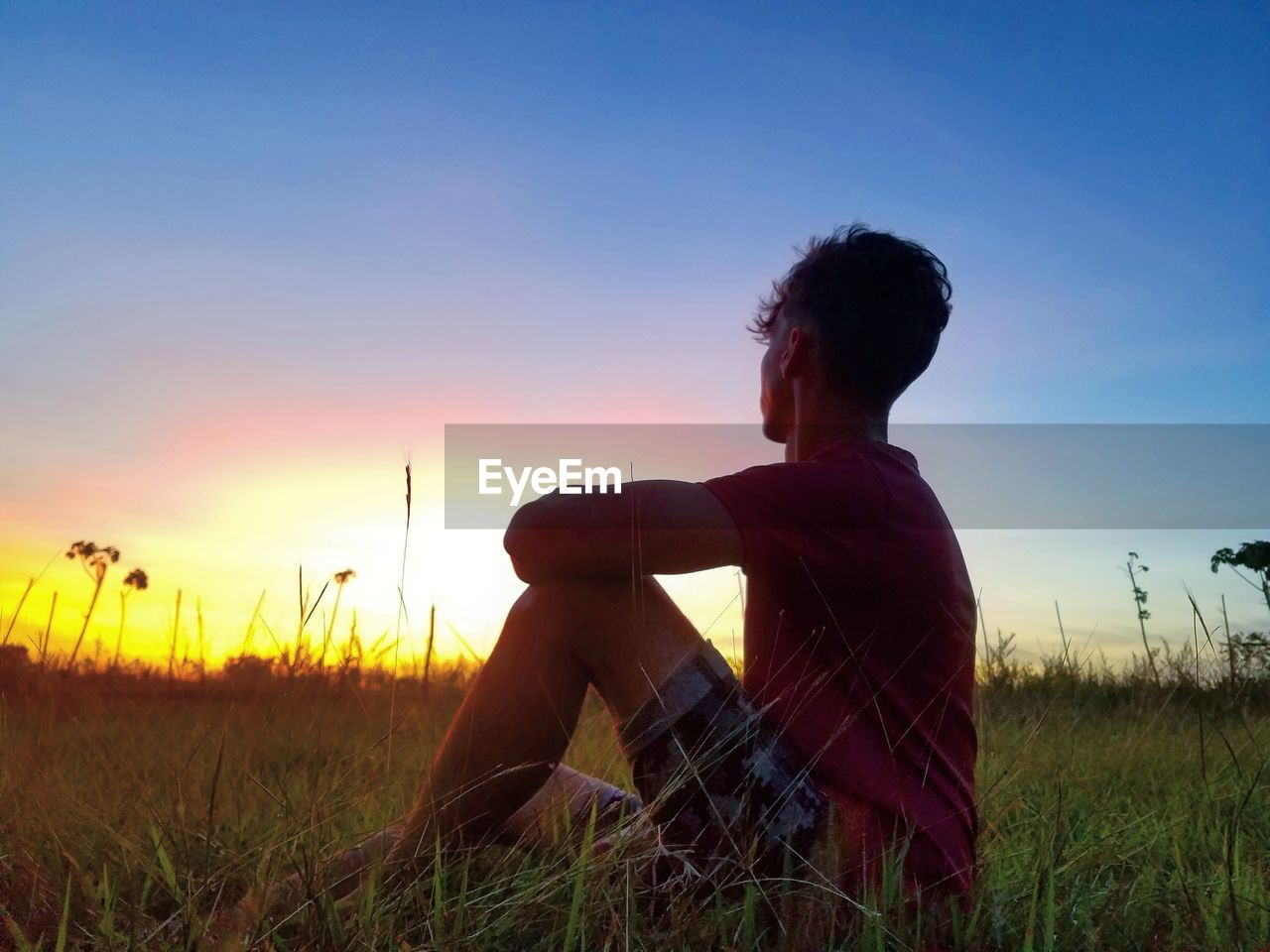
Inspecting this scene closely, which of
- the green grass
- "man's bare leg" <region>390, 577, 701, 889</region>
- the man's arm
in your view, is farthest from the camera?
"man's bare leg" <region>390, 577, 701, 889</region>

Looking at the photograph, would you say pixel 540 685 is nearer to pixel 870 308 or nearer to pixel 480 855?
A: pixel 480 855

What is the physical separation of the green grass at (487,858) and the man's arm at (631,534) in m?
0.47

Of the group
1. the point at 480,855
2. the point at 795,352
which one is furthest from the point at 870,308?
the point at 480,855

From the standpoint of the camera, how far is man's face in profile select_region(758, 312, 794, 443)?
2.70m

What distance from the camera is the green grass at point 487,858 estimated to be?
5.89 feet

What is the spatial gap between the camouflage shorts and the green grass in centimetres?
14

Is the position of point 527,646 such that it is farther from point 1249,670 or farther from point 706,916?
point 1249,670

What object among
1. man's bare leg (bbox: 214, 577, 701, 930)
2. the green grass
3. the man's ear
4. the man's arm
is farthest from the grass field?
the man's ear

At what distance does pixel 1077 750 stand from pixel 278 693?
3.40 meters

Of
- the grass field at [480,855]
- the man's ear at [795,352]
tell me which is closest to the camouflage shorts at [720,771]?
the grass field at [480,855]

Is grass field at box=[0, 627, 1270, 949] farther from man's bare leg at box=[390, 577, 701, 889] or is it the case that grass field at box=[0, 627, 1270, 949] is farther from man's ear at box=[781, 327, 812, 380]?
man's ear at box=[781, 327, 812, 380]

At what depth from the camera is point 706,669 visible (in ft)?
7.05

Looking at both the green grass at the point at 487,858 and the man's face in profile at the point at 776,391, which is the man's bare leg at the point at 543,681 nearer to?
the green grass at the point at 487,858

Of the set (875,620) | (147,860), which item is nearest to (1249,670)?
(875,620)
